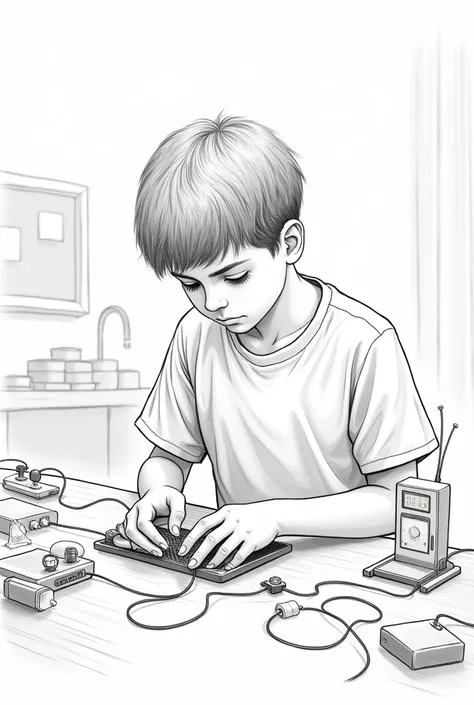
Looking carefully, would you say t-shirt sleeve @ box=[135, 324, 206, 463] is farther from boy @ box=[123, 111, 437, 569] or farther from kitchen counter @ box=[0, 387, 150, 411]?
kitchen counter @ box=[0, 387, 150, 411]

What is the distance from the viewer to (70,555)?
101 cm

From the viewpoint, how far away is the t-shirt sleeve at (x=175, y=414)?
4.72 ft

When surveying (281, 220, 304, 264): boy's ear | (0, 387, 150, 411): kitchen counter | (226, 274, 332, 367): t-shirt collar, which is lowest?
(0, 387, 150, 411): kitchen counter

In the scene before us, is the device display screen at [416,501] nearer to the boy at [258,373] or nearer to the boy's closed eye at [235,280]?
the boy at [258,373]

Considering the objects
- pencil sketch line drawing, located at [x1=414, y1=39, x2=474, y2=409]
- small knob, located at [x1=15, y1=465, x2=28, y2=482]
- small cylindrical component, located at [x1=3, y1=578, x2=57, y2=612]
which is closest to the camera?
small cylindrical component, located at [x1=3, y1=578, x2=57, y2=612]

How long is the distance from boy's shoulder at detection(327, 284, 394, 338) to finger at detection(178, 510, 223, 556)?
1.49ft

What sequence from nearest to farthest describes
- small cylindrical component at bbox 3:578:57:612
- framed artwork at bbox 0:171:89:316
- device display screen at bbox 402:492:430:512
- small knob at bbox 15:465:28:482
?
1. small cylindrical component at bbox 3:578:57:612
2. device display screen at bbox 402:492:430:512
3. small knob at bbox 15:465:28:482
4. framed artwork at bbox 0:171:89:316

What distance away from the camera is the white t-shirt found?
1.24 meters

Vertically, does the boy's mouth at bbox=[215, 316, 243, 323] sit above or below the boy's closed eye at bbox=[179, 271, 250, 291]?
below

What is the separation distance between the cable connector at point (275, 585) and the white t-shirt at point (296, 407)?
0.35m

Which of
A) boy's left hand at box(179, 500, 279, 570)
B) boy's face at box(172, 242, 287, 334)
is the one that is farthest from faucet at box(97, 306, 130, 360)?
boy's left hand at box(179, 500, 279, 570)

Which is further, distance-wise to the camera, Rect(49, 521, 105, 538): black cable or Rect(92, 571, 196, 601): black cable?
Rect(49, 521, 105, 538): black cable

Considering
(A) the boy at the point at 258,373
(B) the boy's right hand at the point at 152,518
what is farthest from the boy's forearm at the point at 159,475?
(B) the boy's right hand at the point at 152,518

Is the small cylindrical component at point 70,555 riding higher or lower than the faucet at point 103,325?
lower
